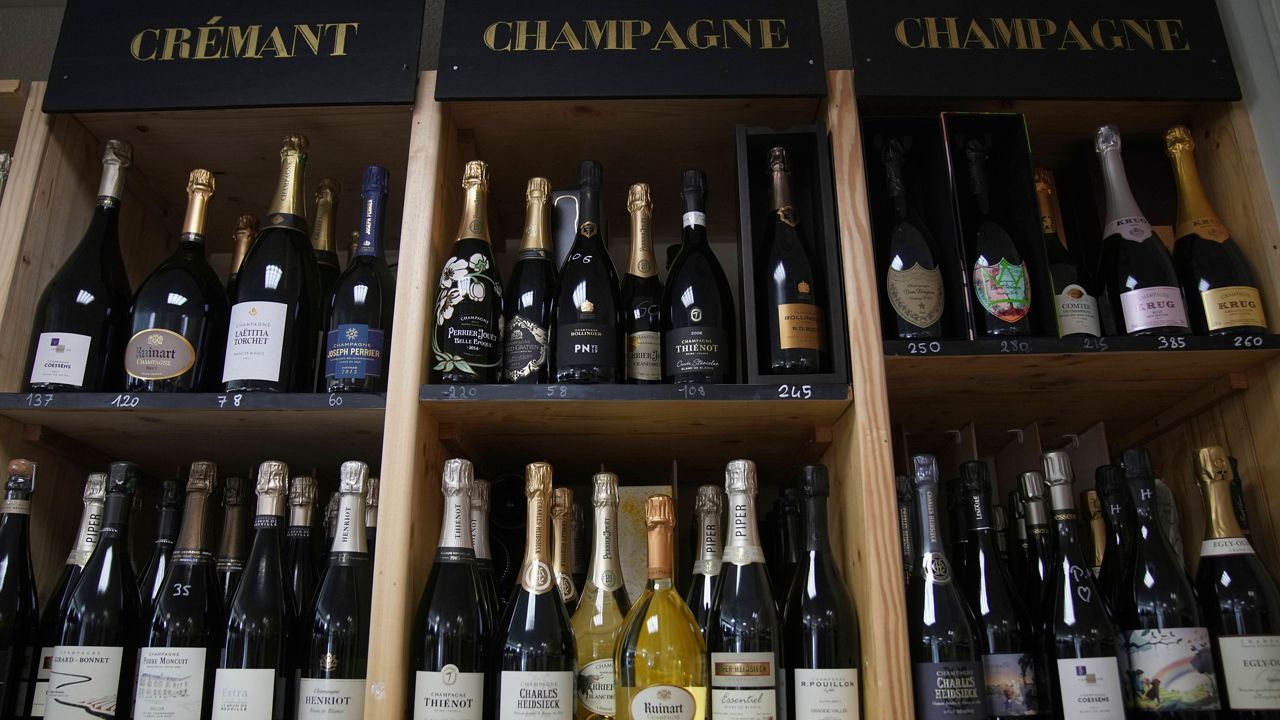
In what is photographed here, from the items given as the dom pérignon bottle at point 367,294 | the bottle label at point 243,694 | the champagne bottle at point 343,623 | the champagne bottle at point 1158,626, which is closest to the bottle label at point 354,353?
the dom pérignon bottle at point 367,294

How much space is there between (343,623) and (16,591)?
416mm

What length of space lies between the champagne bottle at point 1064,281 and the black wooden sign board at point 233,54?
0.86 metres

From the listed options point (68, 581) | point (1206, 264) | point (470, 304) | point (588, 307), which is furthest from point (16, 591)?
point (1206, 264)

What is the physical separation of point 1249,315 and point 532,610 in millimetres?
924

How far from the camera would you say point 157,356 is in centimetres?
115

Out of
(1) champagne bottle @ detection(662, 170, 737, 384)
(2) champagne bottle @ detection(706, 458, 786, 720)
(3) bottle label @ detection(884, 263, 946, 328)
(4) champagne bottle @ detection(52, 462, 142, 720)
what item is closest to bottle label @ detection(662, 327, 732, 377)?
(1) champagne bottle @ detection(662, 170, 737, 384)

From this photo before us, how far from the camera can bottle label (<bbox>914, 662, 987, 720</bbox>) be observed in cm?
101

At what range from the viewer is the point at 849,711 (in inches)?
39.5

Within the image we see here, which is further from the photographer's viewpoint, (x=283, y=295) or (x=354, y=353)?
(x=283, y=295)

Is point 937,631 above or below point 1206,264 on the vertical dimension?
below

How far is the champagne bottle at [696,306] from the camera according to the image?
1.16m

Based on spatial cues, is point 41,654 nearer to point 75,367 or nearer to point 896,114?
point 75,367

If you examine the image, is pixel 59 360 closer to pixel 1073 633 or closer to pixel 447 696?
pixel 447 696

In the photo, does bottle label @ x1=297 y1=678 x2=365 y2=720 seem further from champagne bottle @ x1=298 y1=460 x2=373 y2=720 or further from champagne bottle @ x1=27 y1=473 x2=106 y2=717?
champagne bottle @ x1=27 y1=473 x2=106 y2=717
